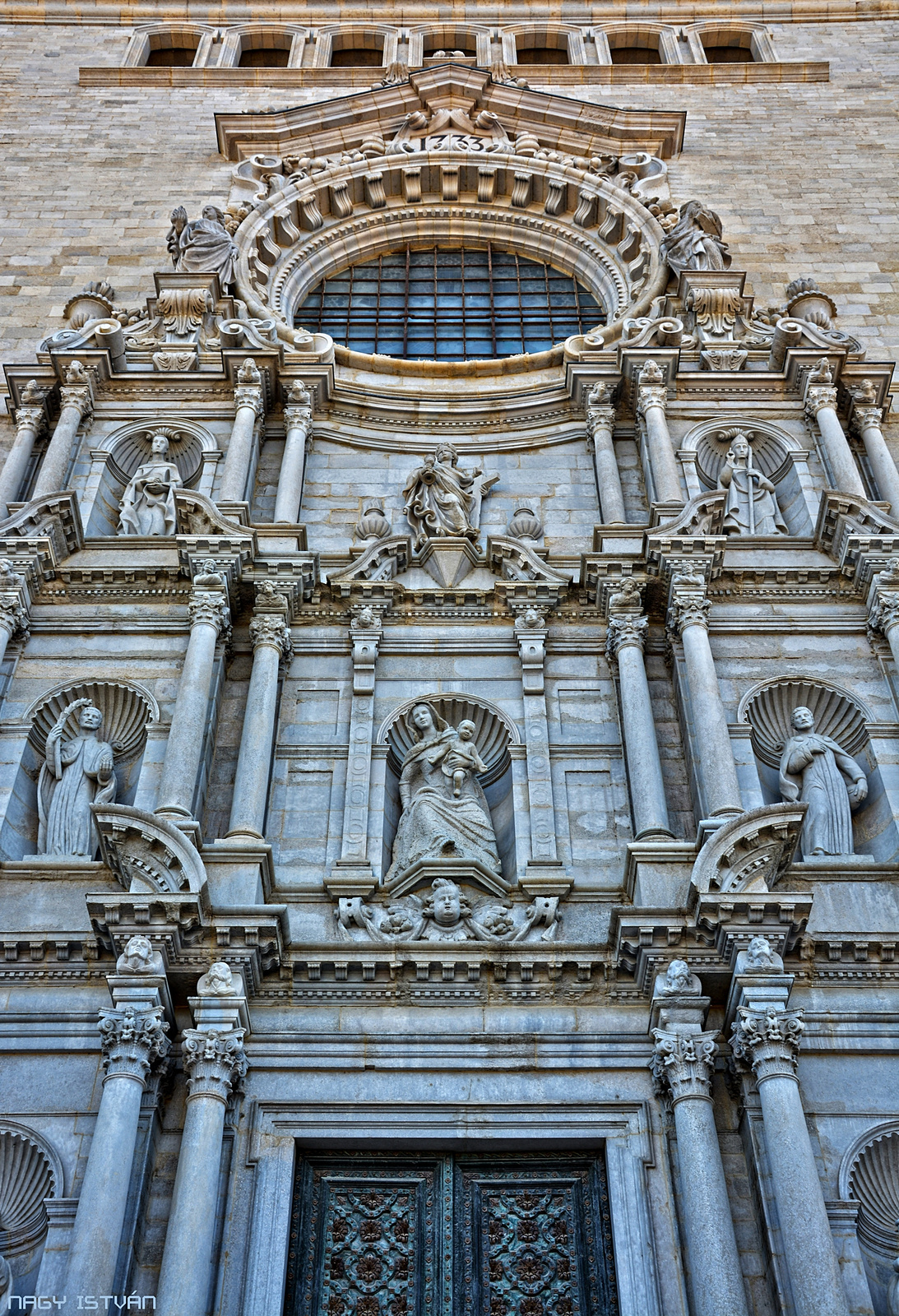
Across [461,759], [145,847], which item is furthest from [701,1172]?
[145,847]

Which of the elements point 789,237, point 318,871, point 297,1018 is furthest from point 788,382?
point 297,1018

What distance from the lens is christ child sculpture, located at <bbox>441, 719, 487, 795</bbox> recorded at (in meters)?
13.8

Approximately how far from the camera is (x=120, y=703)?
14.5m

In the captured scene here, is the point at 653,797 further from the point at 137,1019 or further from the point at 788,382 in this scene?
the point at 788,382

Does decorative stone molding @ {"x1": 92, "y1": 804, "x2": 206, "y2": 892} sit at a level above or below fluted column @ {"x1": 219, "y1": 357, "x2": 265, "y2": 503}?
below

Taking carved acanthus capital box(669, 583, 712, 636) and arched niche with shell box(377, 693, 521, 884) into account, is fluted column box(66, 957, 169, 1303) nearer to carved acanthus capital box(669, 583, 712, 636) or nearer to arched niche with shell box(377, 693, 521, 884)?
arched niche with shell box(377, 693, 521, 884)

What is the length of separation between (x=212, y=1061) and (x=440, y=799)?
3.45m

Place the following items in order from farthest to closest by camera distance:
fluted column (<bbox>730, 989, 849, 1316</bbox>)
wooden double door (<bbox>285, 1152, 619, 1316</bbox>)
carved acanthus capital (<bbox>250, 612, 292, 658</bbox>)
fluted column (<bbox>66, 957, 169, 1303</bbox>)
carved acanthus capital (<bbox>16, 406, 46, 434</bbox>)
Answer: carved acanthus capital (<bbox>16, 406, 46, 434</bbox>)
carved acanthus capital (<bbox>250, 612, 292, 658</bbox>)
wooden double door (<bbox>285, 1152, 619, 1316</bbox>)
fluted column (<bbox>66, 957, 169, 1303</bbox>)
fluted column (<bbox>730, 989, 849, 1316</bbox>)

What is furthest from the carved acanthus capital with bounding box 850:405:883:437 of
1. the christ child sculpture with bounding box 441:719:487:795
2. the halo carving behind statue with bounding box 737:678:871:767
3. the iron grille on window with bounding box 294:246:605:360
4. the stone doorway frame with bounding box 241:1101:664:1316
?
the stone doorway frame with bounding box 241:1101:664:1316

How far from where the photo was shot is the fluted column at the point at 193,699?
12977 mm

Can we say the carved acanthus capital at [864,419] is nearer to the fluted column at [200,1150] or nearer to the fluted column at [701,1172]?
the fluted column at [701,1172]

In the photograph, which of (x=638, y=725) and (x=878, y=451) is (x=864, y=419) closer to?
(x=878, y=451)

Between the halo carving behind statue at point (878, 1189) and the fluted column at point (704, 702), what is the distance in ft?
9.28

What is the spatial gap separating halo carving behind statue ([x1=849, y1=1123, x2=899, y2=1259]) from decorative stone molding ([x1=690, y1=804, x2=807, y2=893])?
204 centimetres
